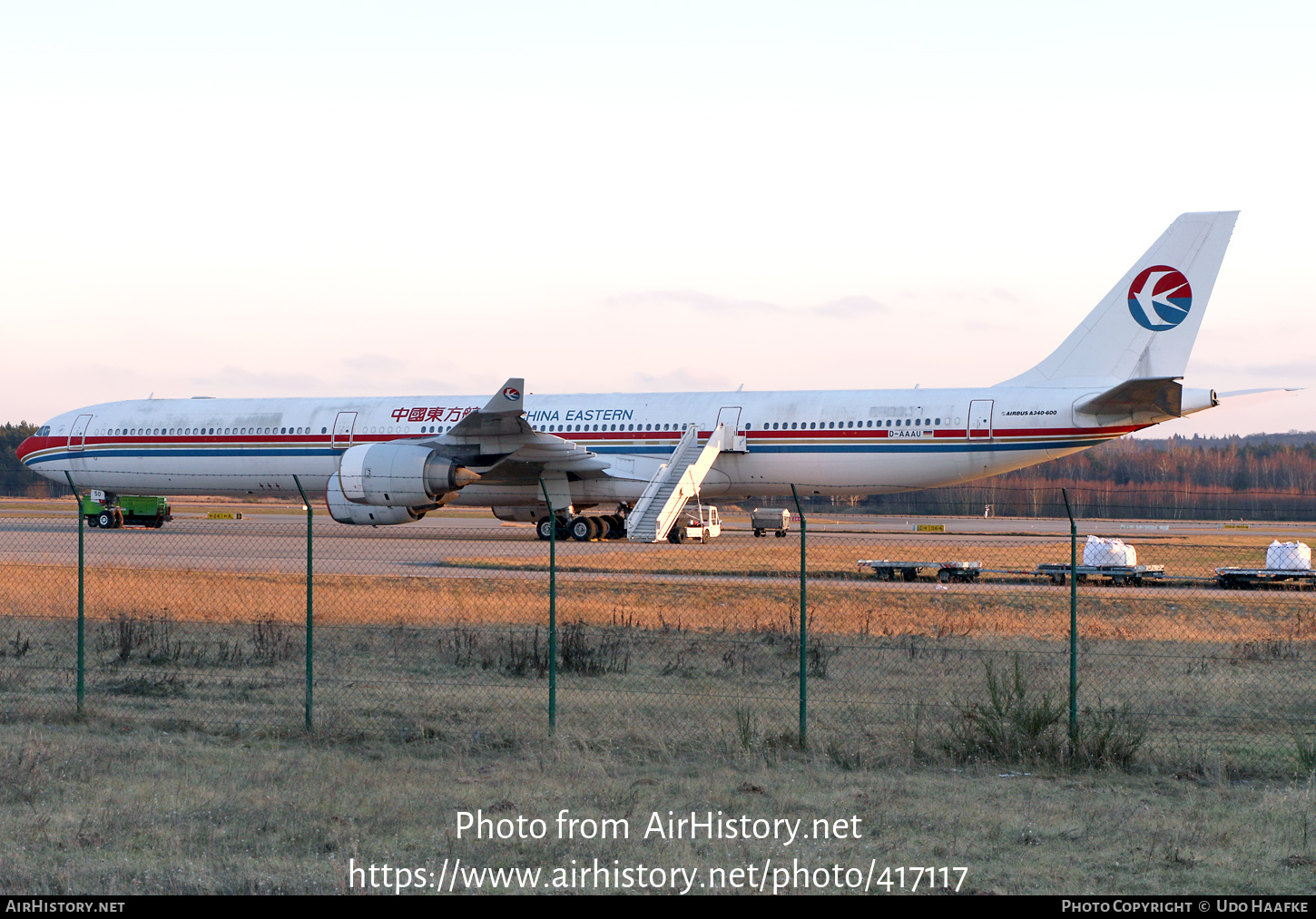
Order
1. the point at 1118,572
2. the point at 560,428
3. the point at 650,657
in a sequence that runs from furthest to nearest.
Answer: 1. the point at 560,428
2. the point at 1118,572
3. the point at 650,657

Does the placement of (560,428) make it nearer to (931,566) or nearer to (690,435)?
(690,435)

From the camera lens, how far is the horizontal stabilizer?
91.0 ft

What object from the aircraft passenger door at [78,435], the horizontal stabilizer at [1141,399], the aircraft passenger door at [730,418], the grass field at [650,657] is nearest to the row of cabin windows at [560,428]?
the aircraft passenger door at [730,418]

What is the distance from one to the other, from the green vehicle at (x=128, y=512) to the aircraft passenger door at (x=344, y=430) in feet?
28.0

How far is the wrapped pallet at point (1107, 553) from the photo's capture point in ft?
77.7

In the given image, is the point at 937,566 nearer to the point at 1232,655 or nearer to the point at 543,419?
the point at 1232,655

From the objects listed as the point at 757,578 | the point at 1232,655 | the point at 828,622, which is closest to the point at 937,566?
the point at 757,578

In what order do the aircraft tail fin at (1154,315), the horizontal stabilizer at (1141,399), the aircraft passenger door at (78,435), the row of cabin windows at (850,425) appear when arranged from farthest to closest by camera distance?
the aircraft passenger door at (78,435) → the row of cabin windows at (850,425) → the aircraft tail fin at (1154,315) → the horizontal stabilizer at (1141,399)

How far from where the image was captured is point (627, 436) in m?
34.2

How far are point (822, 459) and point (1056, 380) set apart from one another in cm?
626

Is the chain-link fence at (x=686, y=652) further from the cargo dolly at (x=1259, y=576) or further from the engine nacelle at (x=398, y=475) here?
the engine nacelle at (x=398, y=475)

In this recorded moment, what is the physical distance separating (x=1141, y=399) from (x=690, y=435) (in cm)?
1128

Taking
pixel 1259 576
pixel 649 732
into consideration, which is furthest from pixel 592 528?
pixel 649 732

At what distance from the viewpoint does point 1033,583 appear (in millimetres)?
23641
